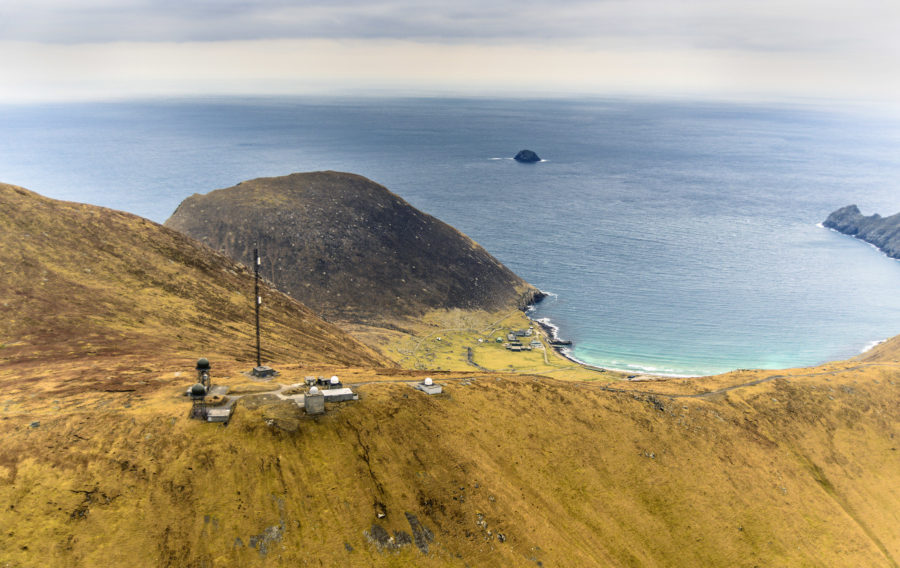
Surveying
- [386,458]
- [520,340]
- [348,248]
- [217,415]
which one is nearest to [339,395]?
[386,458]

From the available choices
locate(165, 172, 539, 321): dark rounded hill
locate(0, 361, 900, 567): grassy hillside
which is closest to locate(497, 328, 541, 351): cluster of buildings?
locate(165, 172, 539, 321): dark rounded hill

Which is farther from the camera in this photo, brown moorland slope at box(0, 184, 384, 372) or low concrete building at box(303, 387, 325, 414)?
brown moorland slope at box(0, 184, 384, 372)

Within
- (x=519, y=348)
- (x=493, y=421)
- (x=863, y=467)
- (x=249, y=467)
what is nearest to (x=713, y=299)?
(x=519, y=348)

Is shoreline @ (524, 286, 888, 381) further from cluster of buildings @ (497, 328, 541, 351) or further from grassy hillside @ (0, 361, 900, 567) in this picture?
grassy hillside @ (0, 361, 900, 567)

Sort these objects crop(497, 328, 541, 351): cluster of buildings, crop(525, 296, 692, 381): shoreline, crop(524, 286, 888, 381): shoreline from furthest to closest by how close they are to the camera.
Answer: crop(497, 328, 541, 351): cluster of buildings → crop(524, 286, 888, 381): shoreline → crop(525, 296, 692, 381): shoreline

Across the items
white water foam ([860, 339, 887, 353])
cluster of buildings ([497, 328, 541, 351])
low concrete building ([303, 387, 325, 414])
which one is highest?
low concrete building ([303, 387, 325, 414])

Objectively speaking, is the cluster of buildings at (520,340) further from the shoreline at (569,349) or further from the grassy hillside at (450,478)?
the grassy hillside at (450,478)

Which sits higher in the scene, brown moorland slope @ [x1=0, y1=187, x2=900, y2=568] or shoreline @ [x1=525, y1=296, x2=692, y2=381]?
brown moorland slope @ [x1=0, y1=187, x2=900, y2=568]
